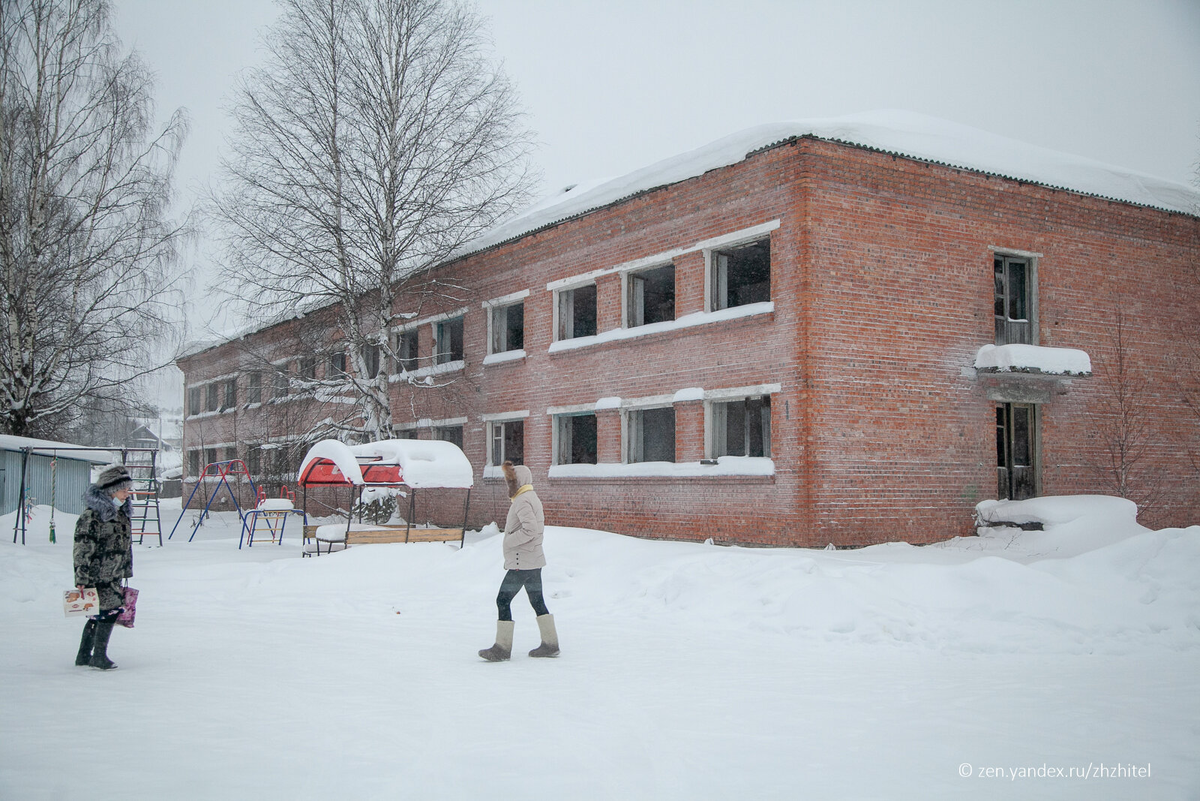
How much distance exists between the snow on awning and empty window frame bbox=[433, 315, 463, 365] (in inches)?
274

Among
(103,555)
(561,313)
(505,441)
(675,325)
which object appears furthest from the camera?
(505,441)

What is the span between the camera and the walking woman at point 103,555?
743cm

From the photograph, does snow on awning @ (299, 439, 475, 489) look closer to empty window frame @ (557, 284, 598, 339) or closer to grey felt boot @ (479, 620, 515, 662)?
empty window frame @ (557, 284, 598, 339)

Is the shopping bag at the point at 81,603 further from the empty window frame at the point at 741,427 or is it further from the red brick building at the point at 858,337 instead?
the empty window frame at the point at 741,427

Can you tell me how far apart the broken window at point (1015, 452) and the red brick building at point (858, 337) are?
0.14 feet

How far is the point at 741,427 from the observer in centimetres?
1681

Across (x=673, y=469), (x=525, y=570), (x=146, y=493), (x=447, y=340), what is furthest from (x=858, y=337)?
(x=146, y=493)

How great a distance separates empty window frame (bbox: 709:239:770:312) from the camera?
16.7 metres

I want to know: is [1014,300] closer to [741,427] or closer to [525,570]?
[741,427]

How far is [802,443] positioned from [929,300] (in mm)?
3676

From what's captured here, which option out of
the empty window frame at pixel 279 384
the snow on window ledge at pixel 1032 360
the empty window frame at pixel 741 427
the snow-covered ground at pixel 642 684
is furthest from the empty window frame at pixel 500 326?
the snow on window ledge at pixel 1032 360

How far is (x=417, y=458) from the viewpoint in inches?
658

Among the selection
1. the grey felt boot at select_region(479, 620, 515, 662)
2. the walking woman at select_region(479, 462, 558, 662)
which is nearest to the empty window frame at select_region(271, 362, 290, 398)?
the walking woman at select_region(479, 462, 558, 662)

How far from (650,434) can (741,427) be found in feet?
14.6
